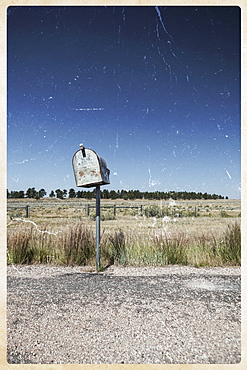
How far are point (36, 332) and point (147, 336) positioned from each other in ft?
2.63

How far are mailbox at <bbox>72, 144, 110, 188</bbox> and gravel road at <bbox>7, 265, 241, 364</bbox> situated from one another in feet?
3.92

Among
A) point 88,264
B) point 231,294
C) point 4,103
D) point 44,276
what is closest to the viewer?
point 4,103

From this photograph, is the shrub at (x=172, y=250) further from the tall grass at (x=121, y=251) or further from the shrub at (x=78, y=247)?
the shrub at (x=78, y=247)

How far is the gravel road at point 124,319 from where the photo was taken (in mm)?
1948

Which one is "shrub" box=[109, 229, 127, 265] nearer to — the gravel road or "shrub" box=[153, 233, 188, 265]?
"shrub" box=[153, 233, 188, 265]

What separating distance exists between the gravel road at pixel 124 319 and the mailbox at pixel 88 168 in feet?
3.92

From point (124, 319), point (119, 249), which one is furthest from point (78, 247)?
point (124, 319)

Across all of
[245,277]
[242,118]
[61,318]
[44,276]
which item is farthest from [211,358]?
[44,276]

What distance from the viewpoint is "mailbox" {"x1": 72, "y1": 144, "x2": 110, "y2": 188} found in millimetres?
3902

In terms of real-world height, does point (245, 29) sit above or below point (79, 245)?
above

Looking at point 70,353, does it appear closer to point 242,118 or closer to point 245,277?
point 245,277

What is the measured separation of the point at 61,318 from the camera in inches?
94.8

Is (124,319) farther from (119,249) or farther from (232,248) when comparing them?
(232,248)

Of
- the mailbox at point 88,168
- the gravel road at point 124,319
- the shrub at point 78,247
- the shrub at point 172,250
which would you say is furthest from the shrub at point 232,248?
the mailbox at point 88,168
